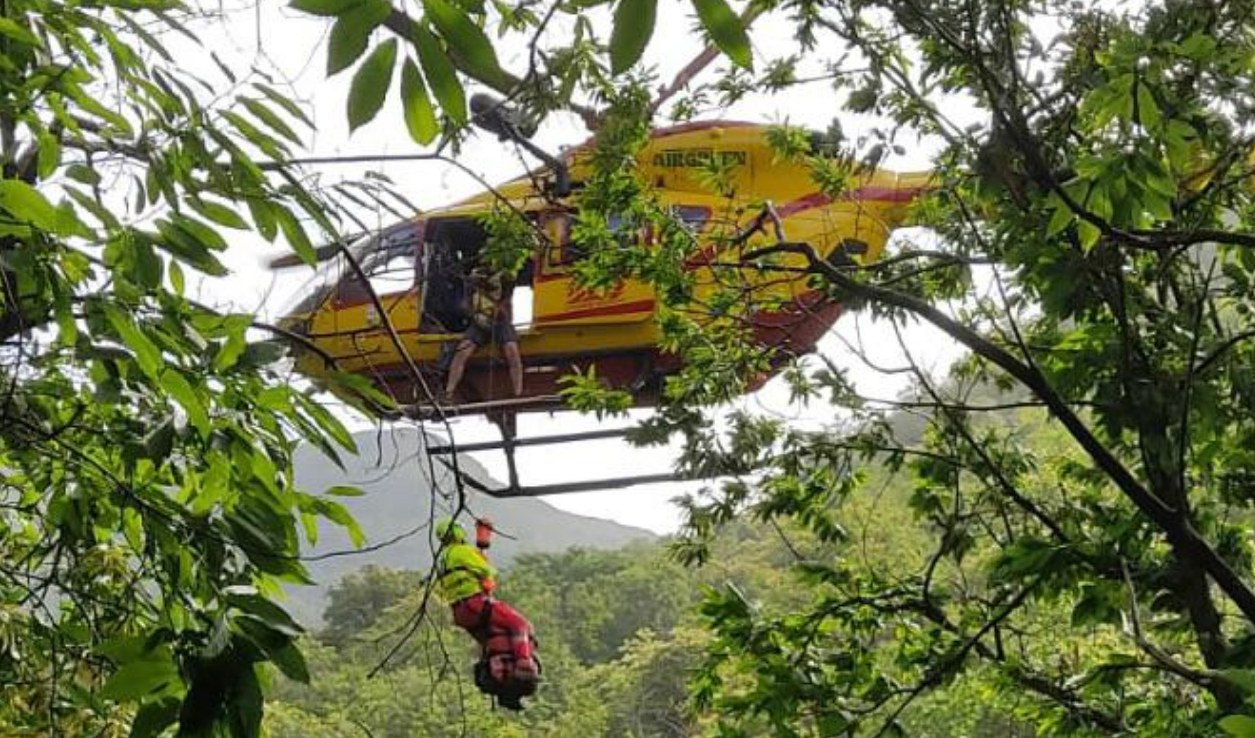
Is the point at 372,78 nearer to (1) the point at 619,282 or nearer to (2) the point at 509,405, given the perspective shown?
(2) the point at 509,405

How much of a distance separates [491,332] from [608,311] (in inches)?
16.2

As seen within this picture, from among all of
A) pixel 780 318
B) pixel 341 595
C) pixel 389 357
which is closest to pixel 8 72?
pixel 780 318

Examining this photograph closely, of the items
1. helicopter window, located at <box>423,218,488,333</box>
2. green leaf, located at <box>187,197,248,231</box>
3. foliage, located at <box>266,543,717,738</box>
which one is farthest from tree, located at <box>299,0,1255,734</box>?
foliage, located at <box>266,543,717,738</box>

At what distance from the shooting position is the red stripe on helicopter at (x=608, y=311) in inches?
160

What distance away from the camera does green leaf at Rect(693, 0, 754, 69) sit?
2.24 ft

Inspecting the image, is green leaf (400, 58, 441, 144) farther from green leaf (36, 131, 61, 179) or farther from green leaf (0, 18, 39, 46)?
green leaf (36, 131, 61, 179)

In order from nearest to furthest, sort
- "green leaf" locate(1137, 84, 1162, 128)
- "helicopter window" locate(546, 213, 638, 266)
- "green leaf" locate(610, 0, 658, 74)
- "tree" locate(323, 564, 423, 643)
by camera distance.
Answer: "green leaf" locate(610, 0, 658, 74)
"green leaf" locate(1137, 84, 1162, 128)
"helicopter window" locate(546, 213, 638, 266)
"tree" locate(323, 564, 423, 643)

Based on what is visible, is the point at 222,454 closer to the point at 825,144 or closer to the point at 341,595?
the point at 825,144

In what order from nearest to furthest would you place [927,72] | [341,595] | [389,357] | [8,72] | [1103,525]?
1. [8,72]
2. [927,72]
3. [1103,525]
4. [389,357]
5. [341,595]

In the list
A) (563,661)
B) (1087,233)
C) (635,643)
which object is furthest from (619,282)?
(563,661)

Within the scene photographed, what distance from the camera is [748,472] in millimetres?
3080

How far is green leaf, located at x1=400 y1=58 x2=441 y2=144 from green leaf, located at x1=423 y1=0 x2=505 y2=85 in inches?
1.0

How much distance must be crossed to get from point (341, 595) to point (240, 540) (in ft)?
68.1

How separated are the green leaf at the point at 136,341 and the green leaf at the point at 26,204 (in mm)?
90
